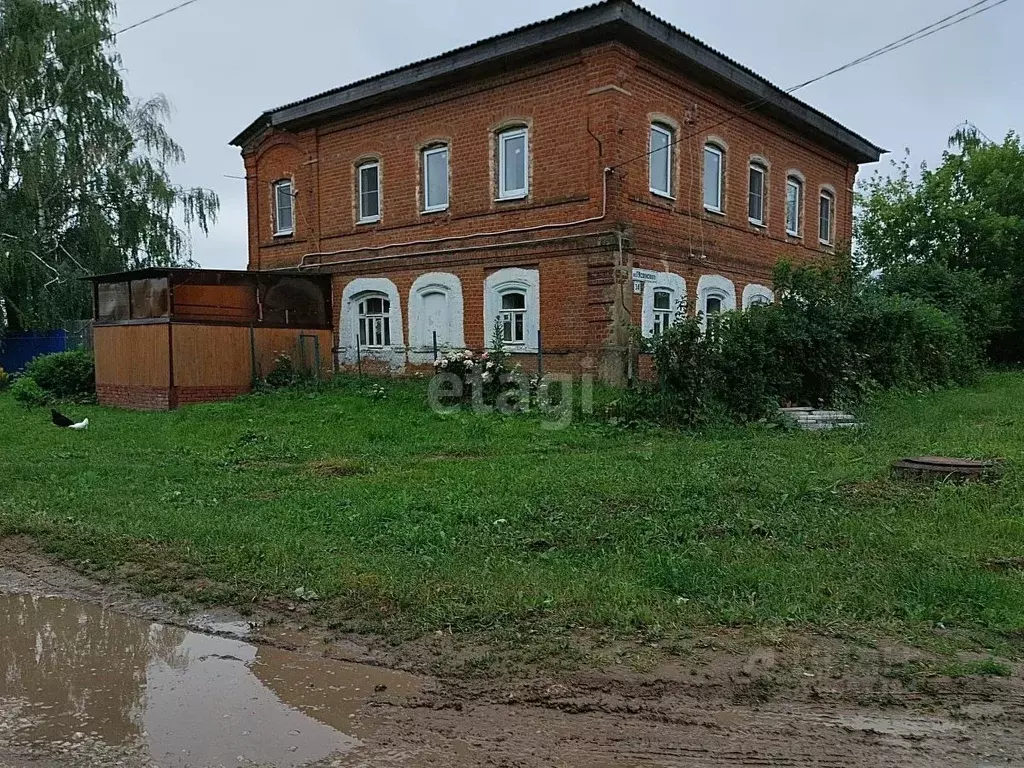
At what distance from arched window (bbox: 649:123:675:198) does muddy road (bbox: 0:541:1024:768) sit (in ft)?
43.9

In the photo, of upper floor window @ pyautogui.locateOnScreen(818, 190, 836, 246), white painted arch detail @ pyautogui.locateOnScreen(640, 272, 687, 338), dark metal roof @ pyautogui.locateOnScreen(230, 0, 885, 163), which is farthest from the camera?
upper floor window @ pyautogui.locateOnScreen(818, 190, 836, 246)

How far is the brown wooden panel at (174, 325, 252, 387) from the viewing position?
16.4 meters

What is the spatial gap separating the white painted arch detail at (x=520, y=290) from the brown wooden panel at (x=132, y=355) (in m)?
6.83

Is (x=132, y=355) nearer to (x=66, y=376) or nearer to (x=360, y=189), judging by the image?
(x=66, y=376)

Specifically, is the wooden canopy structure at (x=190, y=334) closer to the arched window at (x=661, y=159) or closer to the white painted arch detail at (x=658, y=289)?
the white painted arch detail at (x=658, y=289)

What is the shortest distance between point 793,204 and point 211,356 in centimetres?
1541

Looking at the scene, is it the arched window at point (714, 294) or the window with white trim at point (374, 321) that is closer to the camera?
the arched window at point (714, 294)

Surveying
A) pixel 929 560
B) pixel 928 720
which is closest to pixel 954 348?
pixel 929 560

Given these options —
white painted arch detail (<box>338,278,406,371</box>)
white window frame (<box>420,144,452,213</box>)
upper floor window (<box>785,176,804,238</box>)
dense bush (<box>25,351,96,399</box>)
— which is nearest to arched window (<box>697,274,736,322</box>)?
upper floor window (<box>785,176,804,238</box>)

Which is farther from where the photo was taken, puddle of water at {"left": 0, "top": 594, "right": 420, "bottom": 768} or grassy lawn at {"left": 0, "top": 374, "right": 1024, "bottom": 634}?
grassy lawn at {"left": 0, "top": 374, "right": 1024, "bottom": 634}

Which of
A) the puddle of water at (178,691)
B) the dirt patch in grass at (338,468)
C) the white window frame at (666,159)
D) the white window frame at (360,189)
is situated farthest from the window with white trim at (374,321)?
the puddle of water at (178,691)

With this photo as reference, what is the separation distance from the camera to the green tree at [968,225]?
86.2ft

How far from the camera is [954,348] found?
62.3 feet

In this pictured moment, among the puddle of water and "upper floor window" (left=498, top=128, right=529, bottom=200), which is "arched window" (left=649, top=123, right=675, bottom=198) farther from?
the puddle of water
